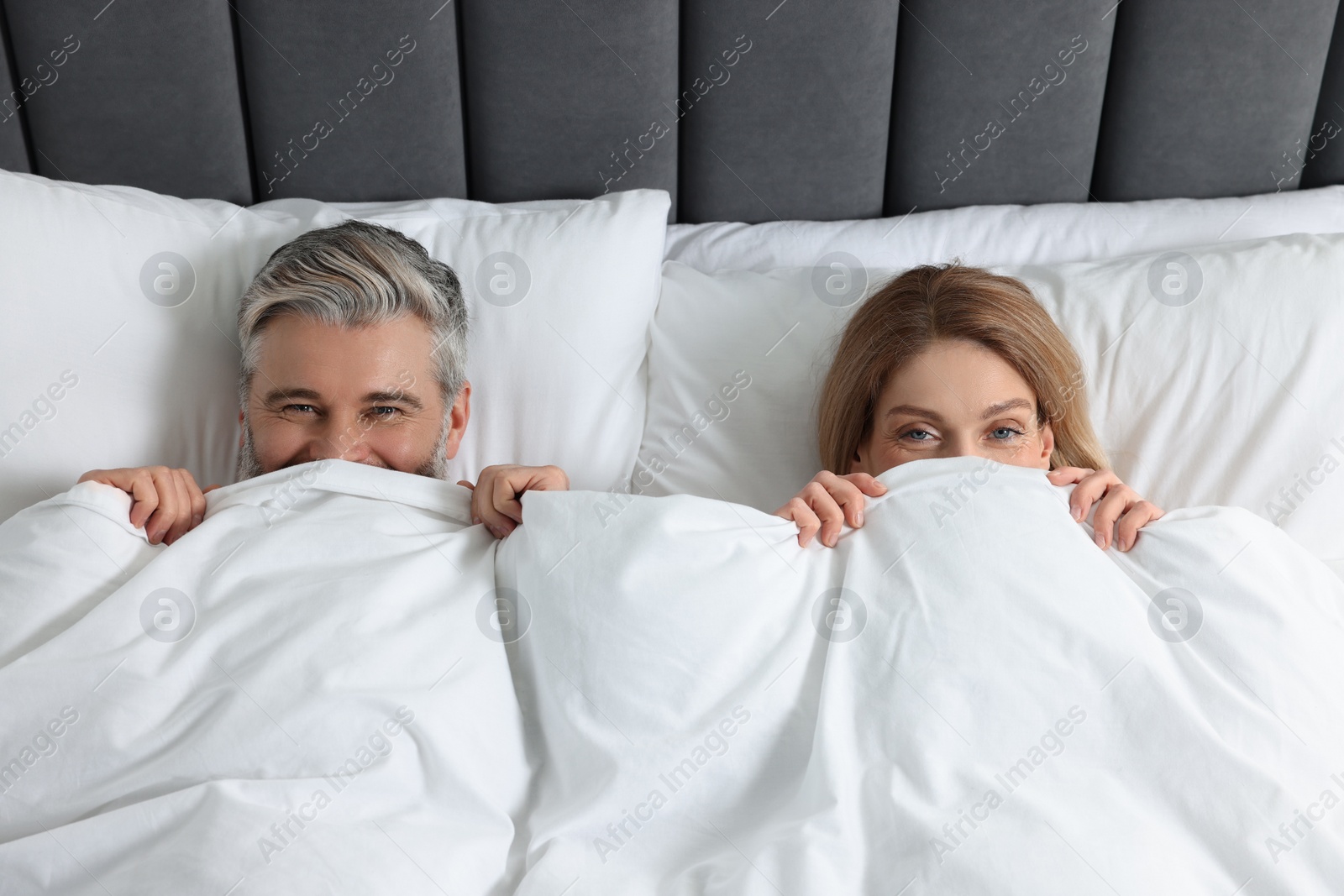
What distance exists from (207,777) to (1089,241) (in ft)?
5.03

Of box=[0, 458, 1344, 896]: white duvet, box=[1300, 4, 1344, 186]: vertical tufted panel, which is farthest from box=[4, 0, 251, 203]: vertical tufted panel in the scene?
box=[1300, 4, 1344, 186]: vertical tufted panel

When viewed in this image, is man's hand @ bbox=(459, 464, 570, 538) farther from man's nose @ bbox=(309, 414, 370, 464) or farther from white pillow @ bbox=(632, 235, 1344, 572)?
white pillow @ bbox=(632, 235, 1344, 572)

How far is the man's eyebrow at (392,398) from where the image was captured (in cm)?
124

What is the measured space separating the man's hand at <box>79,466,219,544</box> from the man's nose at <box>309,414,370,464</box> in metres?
0.15

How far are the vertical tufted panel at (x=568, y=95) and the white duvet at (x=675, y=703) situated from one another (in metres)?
0.80

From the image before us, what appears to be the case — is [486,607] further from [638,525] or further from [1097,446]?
[1097,446]

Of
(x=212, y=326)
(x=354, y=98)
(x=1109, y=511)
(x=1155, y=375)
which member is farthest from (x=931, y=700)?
(x=354, y=98)

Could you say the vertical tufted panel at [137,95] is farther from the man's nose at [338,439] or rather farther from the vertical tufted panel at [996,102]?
the vertical tufted panel at [996,102]

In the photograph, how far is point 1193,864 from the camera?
86cm

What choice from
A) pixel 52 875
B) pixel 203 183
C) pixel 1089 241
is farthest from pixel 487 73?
pixel 52 875

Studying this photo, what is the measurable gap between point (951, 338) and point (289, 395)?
876 mm

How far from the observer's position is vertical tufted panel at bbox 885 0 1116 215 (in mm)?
1606

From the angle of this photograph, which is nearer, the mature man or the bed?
the bed

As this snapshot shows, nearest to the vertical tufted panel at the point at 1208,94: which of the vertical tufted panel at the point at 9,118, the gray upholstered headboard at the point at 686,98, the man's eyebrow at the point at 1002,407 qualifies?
the gray upholstered headboard at the point at 686,98
